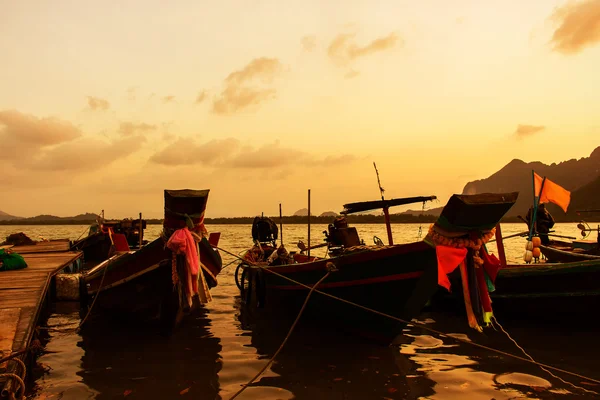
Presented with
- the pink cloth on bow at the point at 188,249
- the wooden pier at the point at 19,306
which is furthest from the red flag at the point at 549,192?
the wooden pier at the point at 19,306

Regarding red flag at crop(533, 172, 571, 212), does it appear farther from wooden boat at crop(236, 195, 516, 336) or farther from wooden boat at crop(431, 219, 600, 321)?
wooden boat at crop(236, 195, 516, 336)

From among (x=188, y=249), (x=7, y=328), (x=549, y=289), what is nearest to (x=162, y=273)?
(x=188, y=249)

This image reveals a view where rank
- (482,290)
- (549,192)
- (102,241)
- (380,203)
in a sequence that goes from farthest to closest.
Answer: (102,241) < (549,192) < (380,203) < (482,290)

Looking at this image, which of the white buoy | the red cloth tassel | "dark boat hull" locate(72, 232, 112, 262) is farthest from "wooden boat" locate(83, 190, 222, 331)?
"dark boat hull" locate(72, 232, 112, 262)

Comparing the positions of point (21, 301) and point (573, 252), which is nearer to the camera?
point (21, 301)

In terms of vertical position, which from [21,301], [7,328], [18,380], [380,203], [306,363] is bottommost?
[306,363]

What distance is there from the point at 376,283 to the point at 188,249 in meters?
3.87

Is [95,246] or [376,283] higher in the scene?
[376,283]

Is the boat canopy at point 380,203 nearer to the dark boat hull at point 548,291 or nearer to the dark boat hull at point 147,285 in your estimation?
the dark boat hull at point 548,291

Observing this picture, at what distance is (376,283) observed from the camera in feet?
28.1

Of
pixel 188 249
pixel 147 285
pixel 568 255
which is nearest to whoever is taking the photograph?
pixel 188 249

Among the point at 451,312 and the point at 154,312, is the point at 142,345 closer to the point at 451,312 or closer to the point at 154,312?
the point at 154,312

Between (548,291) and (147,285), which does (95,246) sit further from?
(548,291)

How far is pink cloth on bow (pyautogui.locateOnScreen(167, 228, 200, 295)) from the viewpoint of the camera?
912 cm
